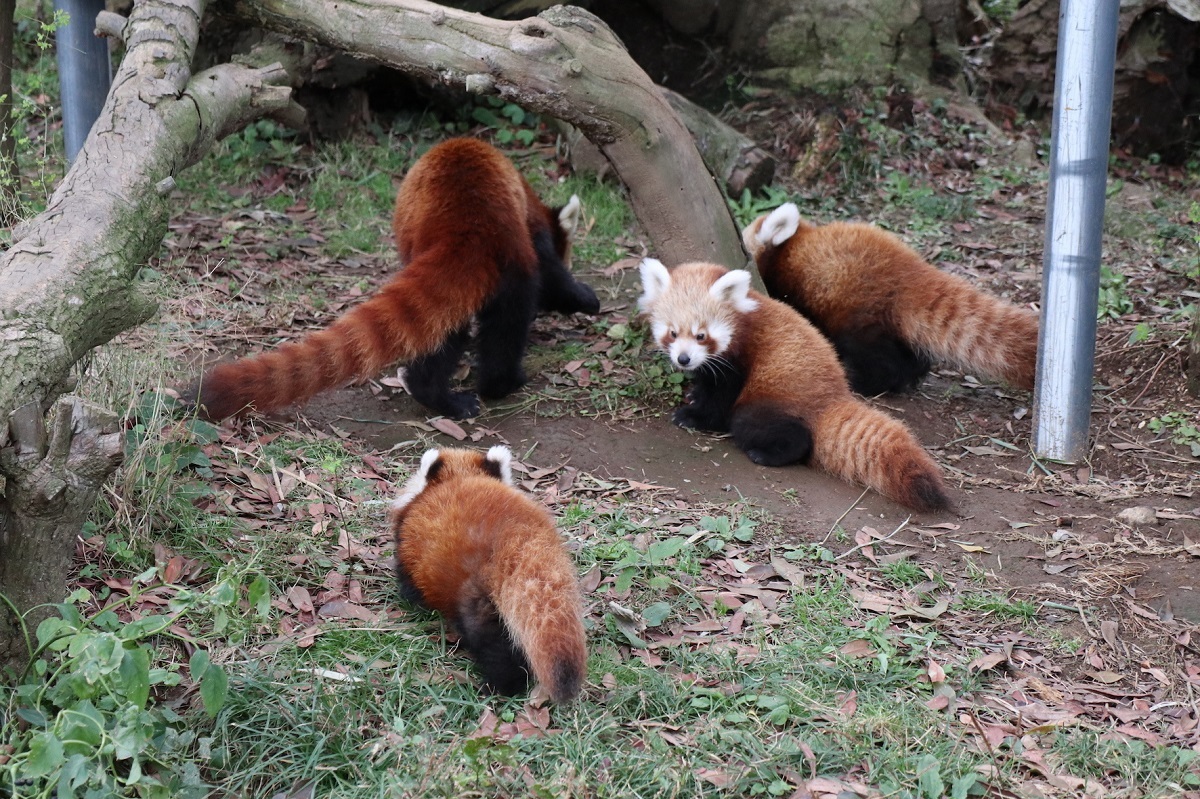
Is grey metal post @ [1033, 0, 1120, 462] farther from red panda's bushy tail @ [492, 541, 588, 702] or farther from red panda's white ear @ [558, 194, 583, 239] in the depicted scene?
red panda's bushy tail @ [492, 541, 588, 702]

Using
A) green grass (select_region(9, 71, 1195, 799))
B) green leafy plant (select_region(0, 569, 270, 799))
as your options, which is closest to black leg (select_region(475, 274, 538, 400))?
green grass (select_region(9, 71, 1195, 799))

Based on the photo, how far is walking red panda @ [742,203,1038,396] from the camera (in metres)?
4.79

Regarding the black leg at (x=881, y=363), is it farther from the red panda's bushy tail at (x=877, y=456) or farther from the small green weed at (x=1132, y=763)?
the small green weed at (x=1132, y=763)

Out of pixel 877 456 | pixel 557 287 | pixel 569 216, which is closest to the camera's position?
pixel 877 456

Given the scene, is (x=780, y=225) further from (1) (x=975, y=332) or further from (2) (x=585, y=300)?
(1) (x=975, y=332)

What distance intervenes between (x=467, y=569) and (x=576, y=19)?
109 inches

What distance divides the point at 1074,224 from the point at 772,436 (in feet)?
4.62

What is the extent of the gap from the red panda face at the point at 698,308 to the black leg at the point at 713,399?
9 cm

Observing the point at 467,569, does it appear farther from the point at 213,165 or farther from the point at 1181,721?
the point at 213,165

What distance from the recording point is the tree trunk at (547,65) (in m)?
4.34

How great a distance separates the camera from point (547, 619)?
243cm

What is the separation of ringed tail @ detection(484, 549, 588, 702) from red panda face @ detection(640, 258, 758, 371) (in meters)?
2.12

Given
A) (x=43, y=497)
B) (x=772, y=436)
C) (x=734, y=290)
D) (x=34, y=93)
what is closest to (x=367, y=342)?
(x=734, y=290)

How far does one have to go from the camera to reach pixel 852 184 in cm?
710
